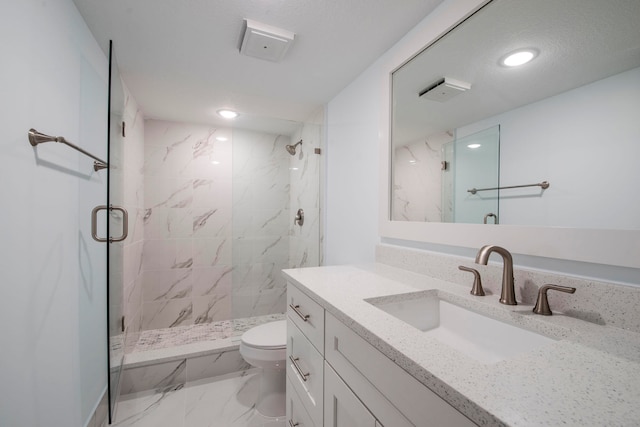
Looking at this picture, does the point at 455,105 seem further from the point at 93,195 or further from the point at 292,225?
the point at 93,195

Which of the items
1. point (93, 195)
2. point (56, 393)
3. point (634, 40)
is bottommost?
point (56, 393)

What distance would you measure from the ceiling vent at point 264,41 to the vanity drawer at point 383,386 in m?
1.43

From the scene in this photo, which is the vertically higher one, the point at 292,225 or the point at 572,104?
the point at 572,104

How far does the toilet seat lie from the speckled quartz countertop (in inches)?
39.5

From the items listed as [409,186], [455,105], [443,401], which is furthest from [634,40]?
[443,401]

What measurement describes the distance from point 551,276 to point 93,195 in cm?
213

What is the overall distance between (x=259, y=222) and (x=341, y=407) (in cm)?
179

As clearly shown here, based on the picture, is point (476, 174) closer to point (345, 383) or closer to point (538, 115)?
point (538, 115)

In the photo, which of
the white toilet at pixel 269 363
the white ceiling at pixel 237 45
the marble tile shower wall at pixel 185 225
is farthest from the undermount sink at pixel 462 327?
the marble tile shower wall at pixel 185 225

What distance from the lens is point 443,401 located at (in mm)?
474

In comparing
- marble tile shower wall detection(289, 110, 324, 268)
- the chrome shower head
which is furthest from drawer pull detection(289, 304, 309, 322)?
the chrome shower head

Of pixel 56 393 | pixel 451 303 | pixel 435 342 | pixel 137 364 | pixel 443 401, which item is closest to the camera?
pixel 443 401

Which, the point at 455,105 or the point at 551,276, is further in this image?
the point at 455,105

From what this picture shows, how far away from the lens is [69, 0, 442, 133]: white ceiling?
1.25 meters
